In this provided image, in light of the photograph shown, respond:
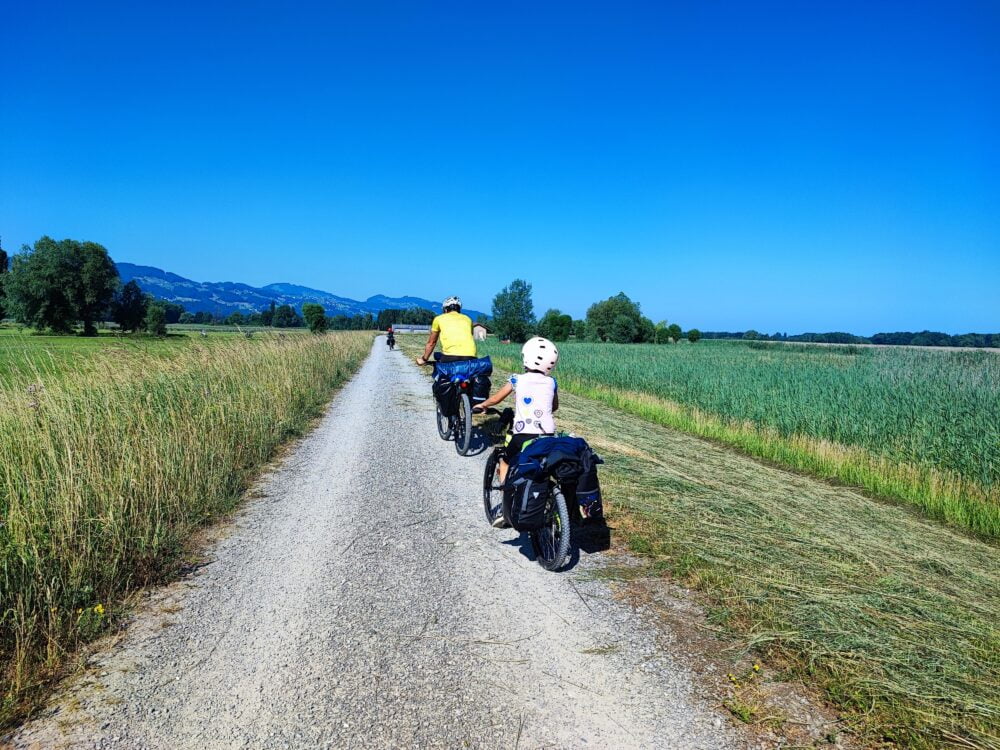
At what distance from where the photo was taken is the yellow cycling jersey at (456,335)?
867 cm

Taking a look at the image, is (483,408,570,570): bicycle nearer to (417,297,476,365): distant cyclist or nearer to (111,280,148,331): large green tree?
(417,297,476,365): distant cyclist

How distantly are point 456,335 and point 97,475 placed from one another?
16.8 ft

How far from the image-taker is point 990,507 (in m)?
6.82

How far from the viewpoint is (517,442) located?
15.7 feet

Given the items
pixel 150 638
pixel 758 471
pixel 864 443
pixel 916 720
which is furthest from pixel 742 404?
pixel 150 638

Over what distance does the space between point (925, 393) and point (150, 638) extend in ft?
40.4

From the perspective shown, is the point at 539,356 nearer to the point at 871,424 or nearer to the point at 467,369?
the point at 467,369

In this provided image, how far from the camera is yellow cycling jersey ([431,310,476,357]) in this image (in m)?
8.67

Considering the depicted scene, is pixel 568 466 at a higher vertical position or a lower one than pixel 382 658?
higher

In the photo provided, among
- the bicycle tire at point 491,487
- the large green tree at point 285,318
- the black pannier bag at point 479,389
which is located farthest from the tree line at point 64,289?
the bicycle tire at point 491,487

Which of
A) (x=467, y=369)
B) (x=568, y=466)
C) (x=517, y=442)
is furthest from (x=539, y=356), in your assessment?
(x=467, y=369)

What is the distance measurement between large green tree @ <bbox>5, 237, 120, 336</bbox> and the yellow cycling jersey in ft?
229

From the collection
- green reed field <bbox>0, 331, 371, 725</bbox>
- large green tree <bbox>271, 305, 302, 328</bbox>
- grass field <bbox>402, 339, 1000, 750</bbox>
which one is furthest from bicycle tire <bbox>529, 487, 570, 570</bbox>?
large green tree <bbox>271, 305, 302, 328</bbox>

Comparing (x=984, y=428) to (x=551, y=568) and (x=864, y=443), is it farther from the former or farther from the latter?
(x=551, y=568)
